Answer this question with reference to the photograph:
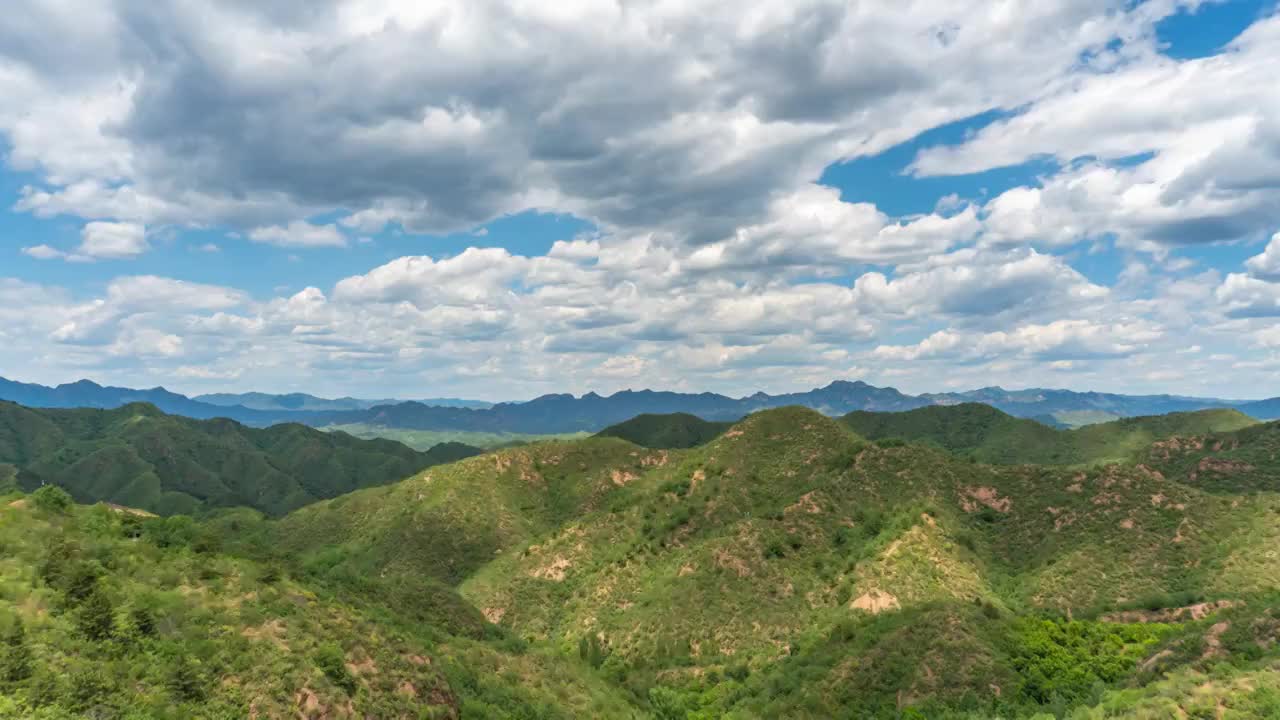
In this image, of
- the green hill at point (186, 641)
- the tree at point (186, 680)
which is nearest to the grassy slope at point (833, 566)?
the green hill at point (186, 641)

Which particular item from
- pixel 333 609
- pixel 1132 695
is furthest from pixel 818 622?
pixel 333 609

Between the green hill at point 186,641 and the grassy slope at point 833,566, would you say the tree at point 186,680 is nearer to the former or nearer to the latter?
the green hill at point 186,641

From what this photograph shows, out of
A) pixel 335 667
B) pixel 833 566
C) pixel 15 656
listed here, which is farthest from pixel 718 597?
pixel 15 656

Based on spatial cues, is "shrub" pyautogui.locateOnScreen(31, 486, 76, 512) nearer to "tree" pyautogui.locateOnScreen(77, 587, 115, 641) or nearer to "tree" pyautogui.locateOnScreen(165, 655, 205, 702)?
"tree" pyautogui.locateOnScreen(77, 587, 115, 641)

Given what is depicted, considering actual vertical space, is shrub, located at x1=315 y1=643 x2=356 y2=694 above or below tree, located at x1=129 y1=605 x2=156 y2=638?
below

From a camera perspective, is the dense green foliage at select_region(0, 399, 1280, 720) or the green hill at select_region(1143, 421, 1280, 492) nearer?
the dense green foliage at select_region(0, 399, 1280, 720)

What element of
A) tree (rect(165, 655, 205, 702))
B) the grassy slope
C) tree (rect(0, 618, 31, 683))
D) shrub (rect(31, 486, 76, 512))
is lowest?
the grassy slope

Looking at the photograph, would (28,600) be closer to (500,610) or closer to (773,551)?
(500,610)

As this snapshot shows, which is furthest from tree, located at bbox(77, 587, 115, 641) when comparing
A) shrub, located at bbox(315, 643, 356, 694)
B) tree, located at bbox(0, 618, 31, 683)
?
shrub, located at bbox(315, 643, 356, 694)
